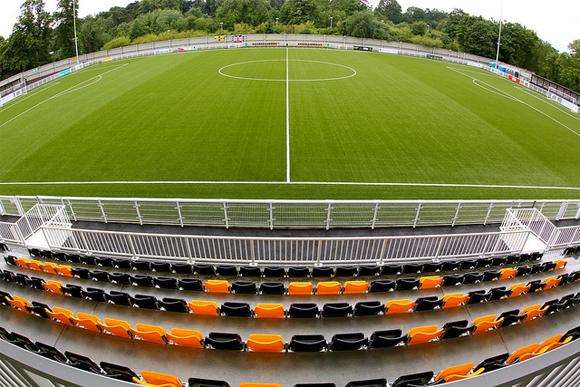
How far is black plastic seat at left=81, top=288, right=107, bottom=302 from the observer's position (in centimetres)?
880

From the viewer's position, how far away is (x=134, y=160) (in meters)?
21.3

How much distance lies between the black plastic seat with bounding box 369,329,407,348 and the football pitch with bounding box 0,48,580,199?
1019 centimetres

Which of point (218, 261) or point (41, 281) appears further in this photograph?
point (218, 261)

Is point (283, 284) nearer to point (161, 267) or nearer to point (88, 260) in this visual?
point (161, 267)

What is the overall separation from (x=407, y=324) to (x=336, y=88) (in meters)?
29.9

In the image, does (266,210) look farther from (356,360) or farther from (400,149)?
(400,149)

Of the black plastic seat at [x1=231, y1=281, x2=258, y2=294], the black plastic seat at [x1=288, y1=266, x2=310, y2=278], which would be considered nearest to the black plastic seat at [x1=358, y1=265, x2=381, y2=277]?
the black plastic seat at [x1=288, y1=266, x2=310, y2=278]

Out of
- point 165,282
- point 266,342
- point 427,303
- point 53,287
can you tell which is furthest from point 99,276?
point 427,303

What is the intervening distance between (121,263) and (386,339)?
7.53m

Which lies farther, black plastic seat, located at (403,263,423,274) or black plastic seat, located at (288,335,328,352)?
black plastic seat, located at (403,263,423,274)

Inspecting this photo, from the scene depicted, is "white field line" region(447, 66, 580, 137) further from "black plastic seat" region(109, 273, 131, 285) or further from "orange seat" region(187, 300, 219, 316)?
"black plastic seat" region(109, 273, 131, 285)

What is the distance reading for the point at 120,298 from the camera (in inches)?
340

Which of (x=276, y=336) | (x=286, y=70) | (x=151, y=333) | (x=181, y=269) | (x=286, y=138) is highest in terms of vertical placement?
(x=276, y=336)

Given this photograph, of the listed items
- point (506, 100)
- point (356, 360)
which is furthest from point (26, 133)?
point (506, 100)
